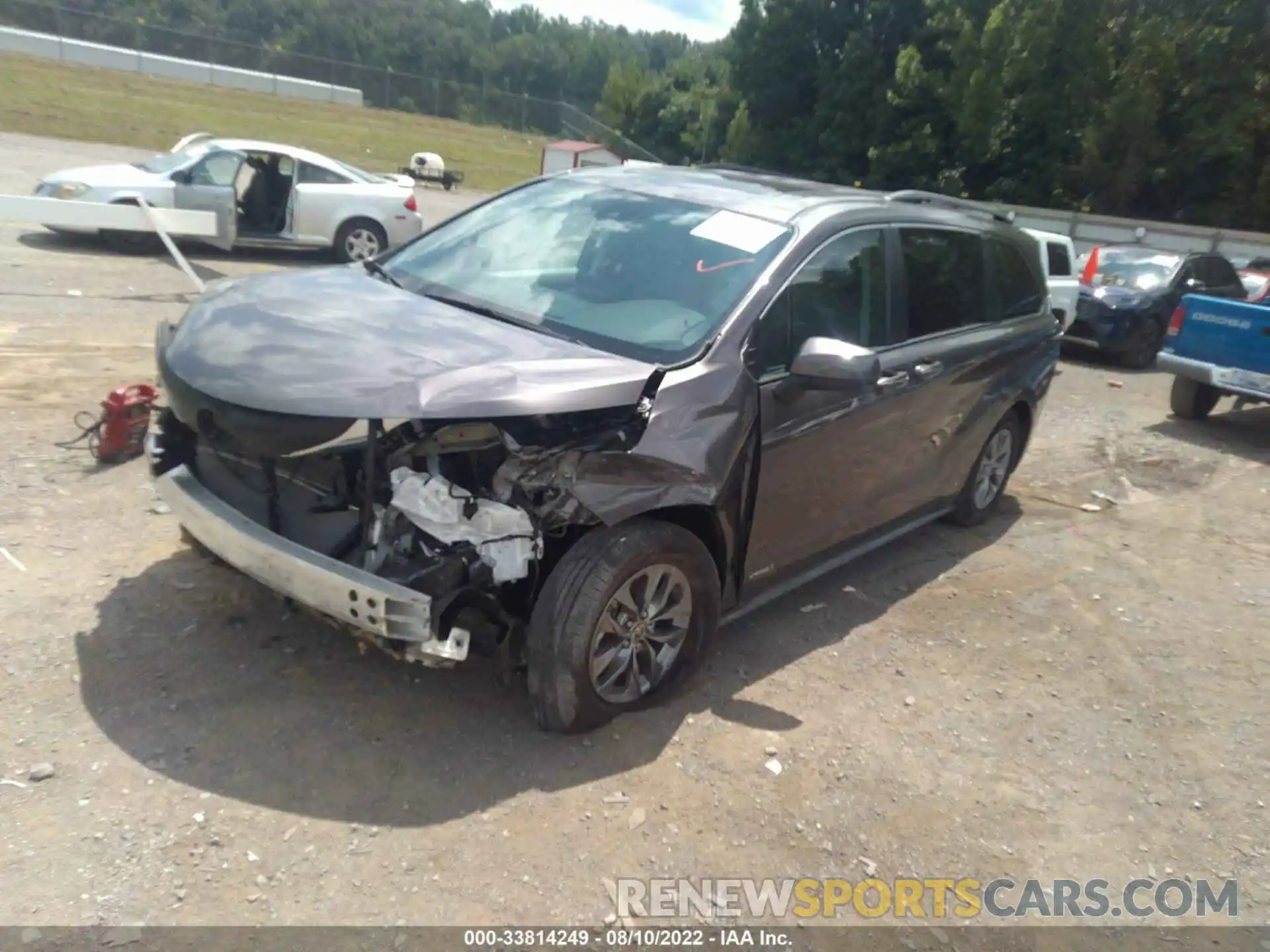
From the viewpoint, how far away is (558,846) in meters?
3.16

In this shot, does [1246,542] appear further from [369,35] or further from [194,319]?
[369,35]

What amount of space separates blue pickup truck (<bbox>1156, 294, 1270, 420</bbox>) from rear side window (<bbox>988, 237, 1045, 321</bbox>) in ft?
12.7

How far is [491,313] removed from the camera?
405 cm

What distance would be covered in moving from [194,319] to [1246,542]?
6.45 meters

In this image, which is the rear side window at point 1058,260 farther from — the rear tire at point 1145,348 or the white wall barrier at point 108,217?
the white wall barrier at point 108,217

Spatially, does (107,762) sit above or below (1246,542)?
below

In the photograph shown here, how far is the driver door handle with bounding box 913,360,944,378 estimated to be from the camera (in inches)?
192

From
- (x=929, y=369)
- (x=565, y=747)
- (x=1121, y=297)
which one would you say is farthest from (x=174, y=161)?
(x=1121, y=297)

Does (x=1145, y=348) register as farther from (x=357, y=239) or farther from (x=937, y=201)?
(x=357, y=239)

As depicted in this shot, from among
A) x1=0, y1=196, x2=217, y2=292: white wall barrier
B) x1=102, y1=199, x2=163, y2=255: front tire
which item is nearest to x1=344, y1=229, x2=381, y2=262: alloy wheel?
x1=102, y1=199, x2=163, y2=255: front tire

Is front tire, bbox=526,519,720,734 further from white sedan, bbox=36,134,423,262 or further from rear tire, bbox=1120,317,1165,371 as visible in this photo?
rear tire, bbox=1120,317,1165,371

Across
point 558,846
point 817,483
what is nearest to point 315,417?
point 558,846

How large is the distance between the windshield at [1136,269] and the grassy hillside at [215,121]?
72.4 ft

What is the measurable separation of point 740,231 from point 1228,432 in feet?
25.6
